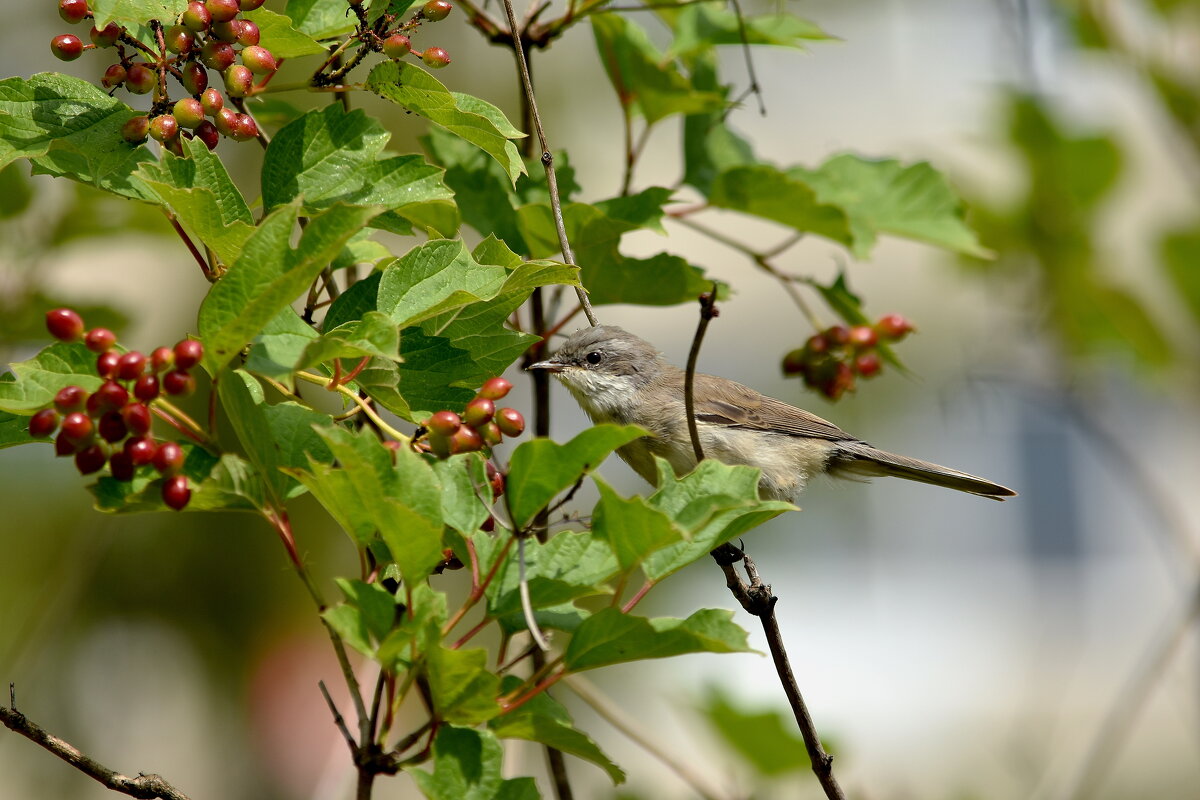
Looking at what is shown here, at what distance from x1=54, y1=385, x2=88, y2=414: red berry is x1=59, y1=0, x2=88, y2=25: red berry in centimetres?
60

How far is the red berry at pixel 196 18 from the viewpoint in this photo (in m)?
1.77

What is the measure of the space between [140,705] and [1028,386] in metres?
5.13

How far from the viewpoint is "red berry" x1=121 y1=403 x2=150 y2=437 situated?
5.37ft

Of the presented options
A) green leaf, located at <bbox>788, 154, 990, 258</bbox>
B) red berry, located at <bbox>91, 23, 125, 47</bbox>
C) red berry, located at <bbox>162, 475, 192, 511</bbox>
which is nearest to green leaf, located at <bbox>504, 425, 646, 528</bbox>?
red berry, located at <bbox>162, 475, 192, 511</bbox>

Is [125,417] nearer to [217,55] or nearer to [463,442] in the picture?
[463,442]

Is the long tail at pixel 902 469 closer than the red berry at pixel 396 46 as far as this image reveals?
No

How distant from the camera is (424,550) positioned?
5.32ft

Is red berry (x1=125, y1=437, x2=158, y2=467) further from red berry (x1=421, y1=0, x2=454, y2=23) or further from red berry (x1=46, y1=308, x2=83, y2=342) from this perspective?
red berry (x1=421, y1=0, x2=454, y2=23)

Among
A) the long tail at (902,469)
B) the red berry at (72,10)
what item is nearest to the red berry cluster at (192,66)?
the red berry at (72,10)

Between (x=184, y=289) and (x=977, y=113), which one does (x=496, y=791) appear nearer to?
(x=977, y=113)

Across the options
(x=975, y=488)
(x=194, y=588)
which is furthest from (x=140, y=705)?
(x=975, y=488)

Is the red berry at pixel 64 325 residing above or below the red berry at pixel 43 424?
above

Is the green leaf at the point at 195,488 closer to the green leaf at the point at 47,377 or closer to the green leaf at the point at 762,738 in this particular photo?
the green leaf at the point at 47,377

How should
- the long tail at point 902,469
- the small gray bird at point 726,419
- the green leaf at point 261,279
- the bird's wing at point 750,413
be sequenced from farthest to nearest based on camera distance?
the bird's wing at point 750,413
the small gray bird at point 726,419
the long tail at point 902,469
the green leaf at point 261,279
